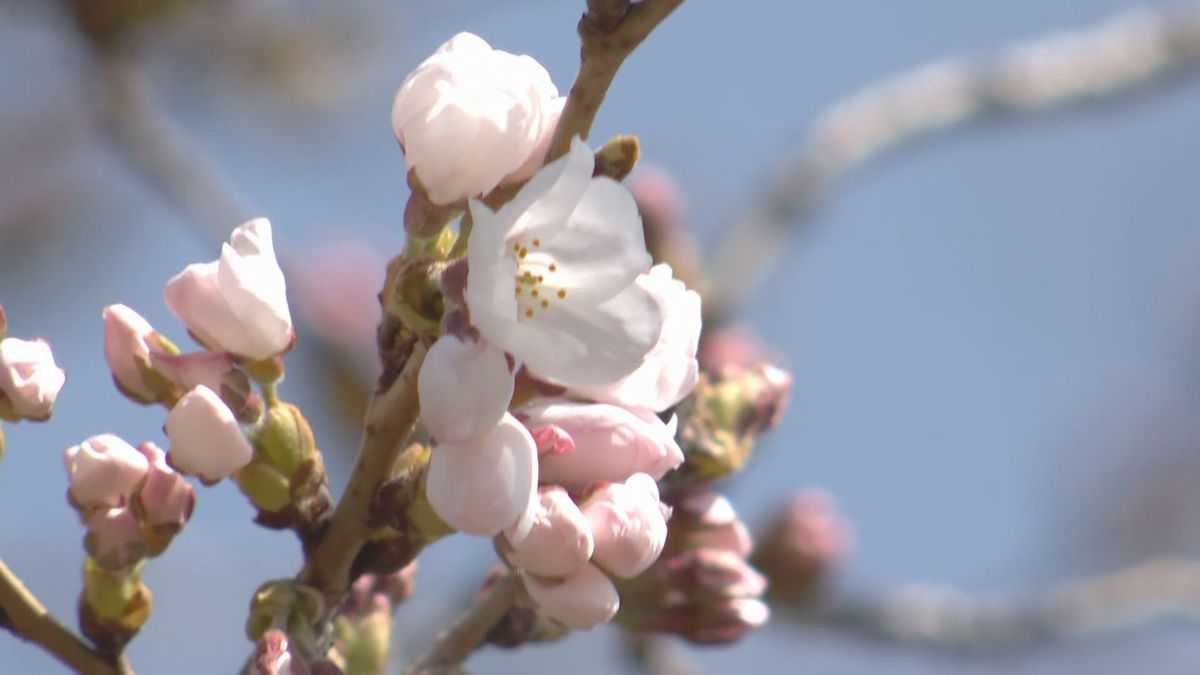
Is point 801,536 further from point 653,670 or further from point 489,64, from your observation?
point 489,64

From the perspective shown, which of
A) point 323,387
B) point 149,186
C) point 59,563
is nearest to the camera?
point 149,186

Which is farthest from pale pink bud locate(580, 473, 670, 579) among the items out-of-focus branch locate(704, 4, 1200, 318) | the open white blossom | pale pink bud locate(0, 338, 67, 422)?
out-of-focus branch locate(704, 4, 1200, 318)

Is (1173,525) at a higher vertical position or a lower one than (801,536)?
higher

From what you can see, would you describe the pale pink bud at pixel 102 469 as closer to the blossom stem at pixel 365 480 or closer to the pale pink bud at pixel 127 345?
the pale pink bud at pixel 127 345

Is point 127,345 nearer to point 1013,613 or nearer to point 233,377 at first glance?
point 233,377

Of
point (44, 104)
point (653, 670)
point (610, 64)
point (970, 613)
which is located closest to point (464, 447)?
point (610, 64)

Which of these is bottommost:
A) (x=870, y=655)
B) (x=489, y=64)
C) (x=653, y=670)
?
(x=489, y=64)
